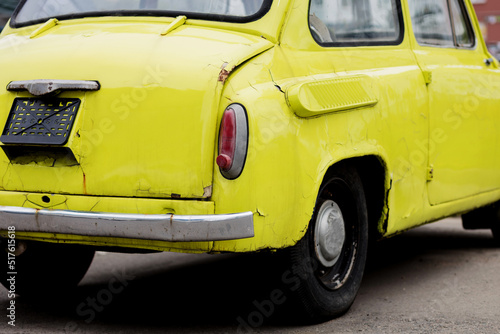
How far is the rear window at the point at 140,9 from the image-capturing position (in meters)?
3.83

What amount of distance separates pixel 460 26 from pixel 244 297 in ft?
7.57

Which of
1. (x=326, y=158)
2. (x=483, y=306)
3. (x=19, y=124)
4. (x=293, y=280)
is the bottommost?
(x=483, y=306)

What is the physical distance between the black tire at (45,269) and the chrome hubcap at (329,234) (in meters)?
1.20

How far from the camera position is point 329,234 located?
12.8 ft

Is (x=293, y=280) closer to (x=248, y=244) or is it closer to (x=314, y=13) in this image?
(x=248, y=244)

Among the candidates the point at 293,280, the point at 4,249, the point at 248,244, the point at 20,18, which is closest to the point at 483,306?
the point at 293,280

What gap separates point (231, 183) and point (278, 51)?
714 millimetres

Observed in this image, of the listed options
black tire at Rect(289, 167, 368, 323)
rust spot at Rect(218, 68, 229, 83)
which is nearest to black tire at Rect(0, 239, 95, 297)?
black tire at Rect(289, 167, 368, 323)

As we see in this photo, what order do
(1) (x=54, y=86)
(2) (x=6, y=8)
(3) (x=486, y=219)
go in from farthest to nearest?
1. (2) (x=6, y=8)
2. (3) (x=486, y=219)
3. (1) (x=54, y=86)

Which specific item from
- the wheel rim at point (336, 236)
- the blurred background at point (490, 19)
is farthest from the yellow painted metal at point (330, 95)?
the blurred background at point (490, 19)

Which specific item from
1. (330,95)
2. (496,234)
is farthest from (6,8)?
(330,95)

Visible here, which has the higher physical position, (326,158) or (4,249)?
(326,158)

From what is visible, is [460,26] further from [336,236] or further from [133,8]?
[133,8]

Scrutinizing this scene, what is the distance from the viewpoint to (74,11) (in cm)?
415
